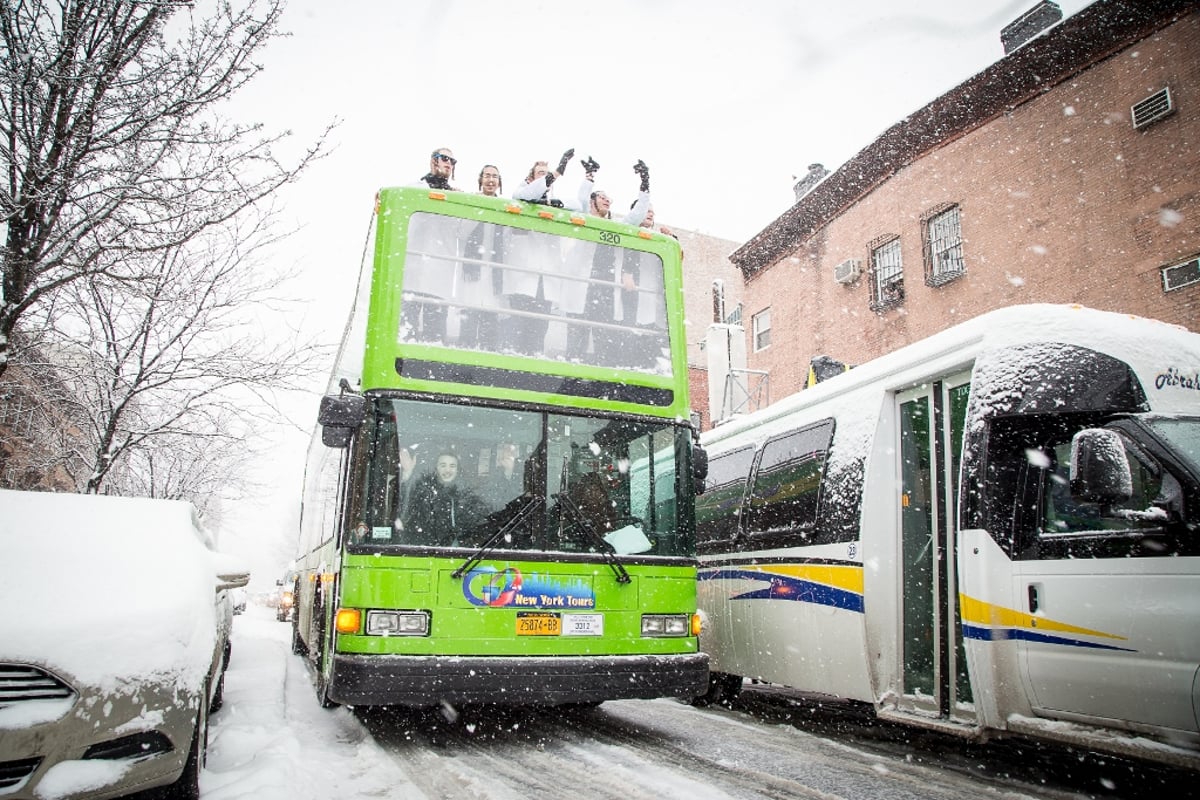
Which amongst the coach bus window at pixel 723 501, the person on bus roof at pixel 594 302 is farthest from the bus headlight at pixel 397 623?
the coach bus window at pixel 723 501

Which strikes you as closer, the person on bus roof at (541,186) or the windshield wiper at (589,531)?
the windshield wiper at (589,531)

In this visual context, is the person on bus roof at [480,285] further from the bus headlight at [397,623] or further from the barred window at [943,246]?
the barred window at [943,246]

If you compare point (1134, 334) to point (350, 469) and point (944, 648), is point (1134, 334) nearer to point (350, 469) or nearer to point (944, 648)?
point (944, 648)

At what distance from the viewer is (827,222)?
1998cm

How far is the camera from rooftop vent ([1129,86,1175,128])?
11805 millimetres

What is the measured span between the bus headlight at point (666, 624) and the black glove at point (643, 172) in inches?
156

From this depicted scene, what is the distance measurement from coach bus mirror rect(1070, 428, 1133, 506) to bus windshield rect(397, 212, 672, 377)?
10.4ft

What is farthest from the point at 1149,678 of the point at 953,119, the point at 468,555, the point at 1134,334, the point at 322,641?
the point at 953,119

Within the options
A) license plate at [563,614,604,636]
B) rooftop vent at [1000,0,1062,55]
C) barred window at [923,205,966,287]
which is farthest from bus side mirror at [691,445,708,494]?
rooftop vent at [1000,0,1062,55]

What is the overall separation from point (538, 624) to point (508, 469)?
3.81 feet

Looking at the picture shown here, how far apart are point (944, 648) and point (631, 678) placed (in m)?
2.22

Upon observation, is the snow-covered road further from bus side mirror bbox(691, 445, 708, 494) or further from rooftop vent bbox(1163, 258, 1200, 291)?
rooftop vent bbox(1163, 258, 1200, 291)

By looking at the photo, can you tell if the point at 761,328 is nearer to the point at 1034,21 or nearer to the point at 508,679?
the point at 1034,21

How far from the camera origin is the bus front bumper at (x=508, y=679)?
5074 mm
